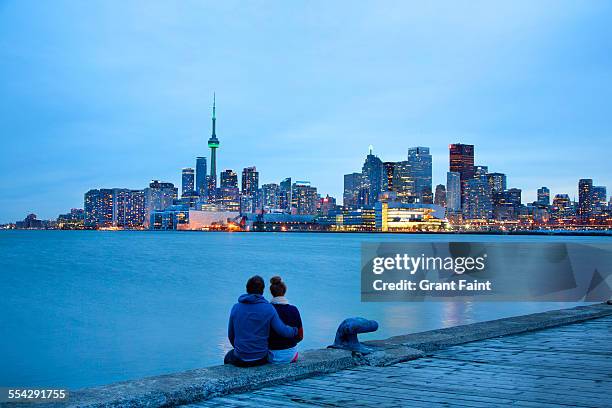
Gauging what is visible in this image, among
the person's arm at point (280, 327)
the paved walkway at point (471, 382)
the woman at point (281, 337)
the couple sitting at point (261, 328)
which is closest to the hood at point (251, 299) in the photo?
the couple sitting at point (261, 328)

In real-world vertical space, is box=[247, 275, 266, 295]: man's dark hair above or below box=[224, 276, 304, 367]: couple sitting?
above

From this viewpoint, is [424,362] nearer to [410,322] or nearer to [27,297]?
[410,322]

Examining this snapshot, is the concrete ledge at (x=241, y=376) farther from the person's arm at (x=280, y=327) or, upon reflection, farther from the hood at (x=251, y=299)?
the hood at (x=251, y=299)

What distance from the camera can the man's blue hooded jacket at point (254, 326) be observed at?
769cm

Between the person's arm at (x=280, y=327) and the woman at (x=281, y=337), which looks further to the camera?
the woman at (x=281, y=337)

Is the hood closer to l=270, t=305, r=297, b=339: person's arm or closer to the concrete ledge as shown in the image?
l=270, t=305, r=297, b=339: person's arm

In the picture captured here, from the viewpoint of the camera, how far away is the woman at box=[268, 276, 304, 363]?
26.3 ft

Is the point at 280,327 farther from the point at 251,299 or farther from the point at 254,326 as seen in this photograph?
the point at 251,299

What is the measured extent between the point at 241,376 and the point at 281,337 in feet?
2.85

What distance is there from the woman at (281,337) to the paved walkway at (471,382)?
0.50 meters

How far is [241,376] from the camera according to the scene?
23.8 ft

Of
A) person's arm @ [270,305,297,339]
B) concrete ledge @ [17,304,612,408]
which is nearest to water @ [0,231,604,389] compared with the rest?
concrete ledge @ [17,304,612,408]

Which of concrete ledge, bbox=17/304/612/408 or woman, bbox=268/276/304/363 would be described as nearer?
concrete ledge, bbox=17/304/612/408

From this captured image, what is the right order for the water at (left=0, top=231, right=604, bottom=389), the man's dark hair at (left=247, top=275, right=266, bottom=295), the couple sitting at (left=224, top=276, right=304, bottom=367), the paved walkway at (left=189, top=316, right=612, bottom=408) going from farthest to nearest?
the water at (left=0, top=231, right=604, bottom=389) < the couple sitting at (left=224, top=276, right=304, bottom=367) < the man's dark hair at (left=247, top=275, right=266, bottom=295) < the paved walkway at (left=189, top=316, right=612, bottom=408)
